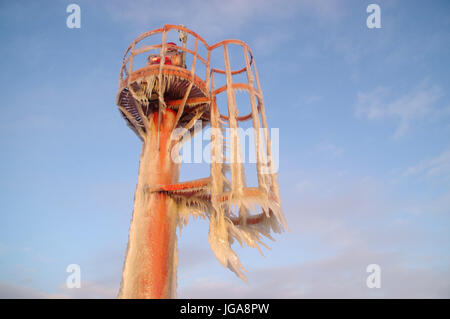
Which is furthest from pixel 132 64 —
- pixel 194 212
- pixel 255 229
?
pixel 255 229

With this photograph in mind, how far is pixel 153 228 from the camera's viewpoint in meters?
12.4

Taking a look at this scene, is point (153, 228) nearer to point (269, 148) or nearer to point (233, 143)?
point (233, 143)

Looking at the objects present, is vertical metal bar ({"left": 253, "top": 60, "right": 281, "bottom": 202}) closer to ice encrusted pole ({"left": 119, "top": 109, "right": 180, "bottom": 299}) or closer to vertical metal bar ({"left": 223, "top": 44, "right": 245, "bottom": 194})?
vertical metal bar ({"left": 223, "top": 44, "right": 245, "bottom": 194})

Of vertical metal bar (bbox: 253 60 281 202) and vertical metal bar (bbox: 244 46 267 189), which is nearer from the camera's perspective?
vertical metal bar (bbox: 244 46 267 189)

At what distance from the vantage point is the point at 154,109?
1542 cm

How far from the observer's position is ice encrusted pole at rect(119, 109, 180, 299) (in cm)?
1139

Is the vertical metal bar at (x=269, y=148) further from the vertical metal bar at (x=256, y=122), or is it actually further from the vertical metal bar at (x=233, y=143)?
the vertical metal bar at (x=233, y=143)

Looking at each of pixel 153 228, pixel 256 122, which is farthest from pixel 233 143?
pixel 153 228

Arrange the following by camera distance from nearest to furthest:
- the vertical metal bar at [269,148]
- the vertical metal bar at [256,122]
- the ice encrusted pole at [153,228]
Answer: the ice encrusted pole at [153,228] → the vertical metal bar at [256,122] → the vertical metal bar at [269,148]

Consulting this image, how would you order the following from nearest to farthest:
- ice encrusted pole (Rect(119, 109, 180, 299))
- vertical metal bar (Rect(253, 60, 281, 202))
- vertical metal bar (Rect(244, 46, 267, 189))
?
ice encrusted pole (Rect(119, 109, 180, 299)) < vertical metal bar (Rect(244, 46, 267, 189)) < vertical metal bar (Rect(253, 60, 281, 202))

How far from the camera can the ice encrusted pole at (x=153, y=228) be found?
11391 millimetres
